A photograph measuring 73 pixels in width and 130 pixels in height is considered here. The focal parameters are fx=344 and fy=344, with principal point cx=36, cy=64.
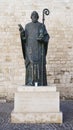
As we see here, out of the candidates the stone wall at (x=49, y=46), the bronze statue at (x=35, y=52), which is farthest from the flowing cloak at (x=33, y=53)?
the stone wall at (x=49, y=46)

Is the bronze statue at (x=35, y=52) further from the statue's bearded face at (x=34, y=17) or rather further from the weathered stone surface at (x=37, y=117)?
the weathered stone surface at (x=37, y=117)

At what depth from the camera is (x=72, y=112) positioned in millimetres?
8359

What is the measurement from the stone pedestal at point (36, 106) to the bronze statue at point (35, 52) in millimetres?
369

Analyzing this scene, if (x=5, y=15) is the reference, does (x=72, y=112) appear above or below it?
below

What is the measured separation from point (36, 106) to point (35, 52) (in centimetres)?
119

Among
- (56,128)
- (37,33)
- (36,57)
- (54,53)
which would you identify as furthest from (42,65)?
(54,53)

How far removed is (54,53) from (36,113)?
5.60 m

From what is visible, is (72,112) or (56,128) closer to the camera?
(56,128)

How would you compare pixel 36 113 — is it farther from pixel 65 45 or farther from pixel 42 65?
pixel 65 45

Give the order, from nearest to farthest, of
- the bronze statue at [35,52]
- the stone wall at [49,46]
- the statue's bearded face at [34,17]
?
the bronze statue at [35,52] → the statue's bearded face at [34,17] → the stone wall at [49,46]

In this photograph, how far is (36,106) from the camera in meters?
6.98

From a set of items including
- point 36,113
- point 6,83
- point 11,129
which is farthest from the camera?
point 6,83

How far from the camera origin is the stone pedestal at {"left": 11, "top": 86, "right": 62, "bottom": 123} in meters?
6.90

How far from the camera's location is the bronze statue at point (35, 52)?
7340 millimetres
